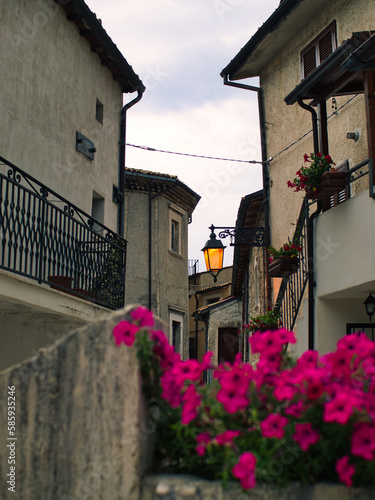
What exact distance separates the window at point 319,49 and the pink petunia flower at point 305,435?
32.1 feet

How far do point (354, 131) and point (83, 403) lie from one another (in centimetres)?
823

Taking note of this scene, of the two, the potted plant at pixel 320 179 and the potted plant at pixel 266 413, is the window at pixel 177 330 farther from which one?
the potted plant at pixel 266 413

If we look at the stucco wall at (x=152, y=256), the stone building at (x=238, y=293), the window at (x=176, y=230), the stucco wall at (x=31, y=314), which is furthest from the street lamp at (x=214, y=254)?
the window at (x=176, y=230)

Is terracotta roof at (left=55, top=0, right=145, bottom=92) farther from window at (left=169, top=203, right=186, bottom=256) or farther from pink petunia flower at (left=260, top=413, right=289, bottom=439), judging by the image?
pink petunia flower at (left=260, top=413, right=289, bottom=439)

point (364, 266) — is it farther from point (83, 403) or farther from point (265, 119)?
point (265, 119)

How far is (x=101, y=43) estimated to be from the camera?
1252 centimetres

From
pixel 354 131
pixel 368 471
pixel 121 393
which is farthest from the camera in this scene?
pixel 354 131

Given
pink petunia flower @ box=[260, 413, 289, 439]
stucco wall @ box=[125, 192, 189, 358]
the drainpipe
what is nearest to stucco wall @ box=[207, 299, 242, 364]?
stucco wall @ box=[125, 192, 189, 358]

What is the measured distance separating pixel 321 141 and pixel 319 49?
385cm

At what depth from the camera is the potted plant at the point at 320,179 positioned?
781 cm

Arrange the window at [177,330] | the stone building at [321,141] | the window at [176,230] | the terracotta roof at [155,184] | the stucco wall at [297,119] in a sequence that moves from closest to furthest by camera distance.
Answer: the stone building at [321,141]
the stucco wall at [297,119]
the terracotta roof at [155,184]
the window at [177,330]
the window at [176,230]

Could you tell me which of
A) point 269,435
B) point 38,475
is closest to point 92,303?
point 38,475

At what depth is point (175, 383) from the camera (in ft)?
10.1

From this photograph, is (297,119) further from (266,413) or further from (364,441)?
(364,441)
